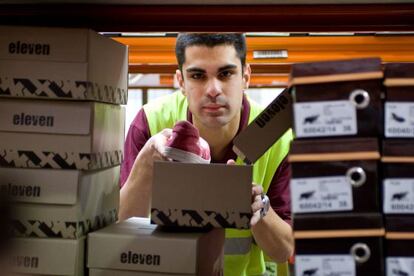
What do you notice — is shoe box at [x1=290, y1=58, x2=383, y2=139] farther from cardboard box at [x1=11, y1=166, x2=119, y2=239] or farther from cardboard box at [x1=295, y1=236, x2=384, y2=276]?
cardboard box at [x1=11, y1=166, x2=119, y2=239]

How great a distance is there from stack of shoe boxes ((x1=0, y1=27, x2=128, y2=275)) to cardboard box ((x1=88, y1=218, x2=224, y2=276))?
0.17 ft

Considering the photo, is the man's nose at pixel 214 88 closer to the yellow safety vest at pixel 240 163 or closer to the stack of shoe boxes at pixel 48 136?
the yellow safety vest at pixel 240 163

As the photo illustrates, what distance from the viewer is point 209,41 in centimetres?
208

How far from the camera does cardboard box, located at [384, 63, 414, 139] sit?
0.98 metres

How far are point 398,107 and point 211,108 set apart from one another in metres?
1.17

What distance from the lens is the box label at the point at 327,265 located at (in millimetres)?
955

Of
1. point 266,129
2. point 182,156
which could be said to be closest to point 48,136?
point 182,156

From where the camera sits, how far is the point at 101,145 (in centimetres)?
136

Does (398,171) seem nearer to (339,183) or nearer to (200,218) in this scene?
(339,183)

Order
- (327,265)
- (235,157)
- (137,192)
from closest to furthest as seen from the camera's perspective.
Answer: (327,265), (137,192), (235,157)

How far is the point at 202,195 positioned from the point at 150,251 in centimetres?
18

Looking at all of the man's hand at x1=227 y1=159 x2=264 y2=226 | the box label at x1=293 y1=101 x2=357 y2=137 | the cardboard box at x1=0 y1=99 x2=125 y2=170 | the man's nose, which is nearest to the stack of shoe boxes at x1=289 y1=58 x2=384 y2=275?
the box label at x1=293 y1=101 x2=357 y2=137

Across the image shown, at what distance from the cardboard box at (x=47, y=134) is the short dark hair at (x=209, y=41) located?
891 mm

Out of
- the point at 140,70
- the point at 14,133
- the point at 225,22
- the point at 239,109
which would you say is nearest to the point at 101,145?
the point at 14,133
